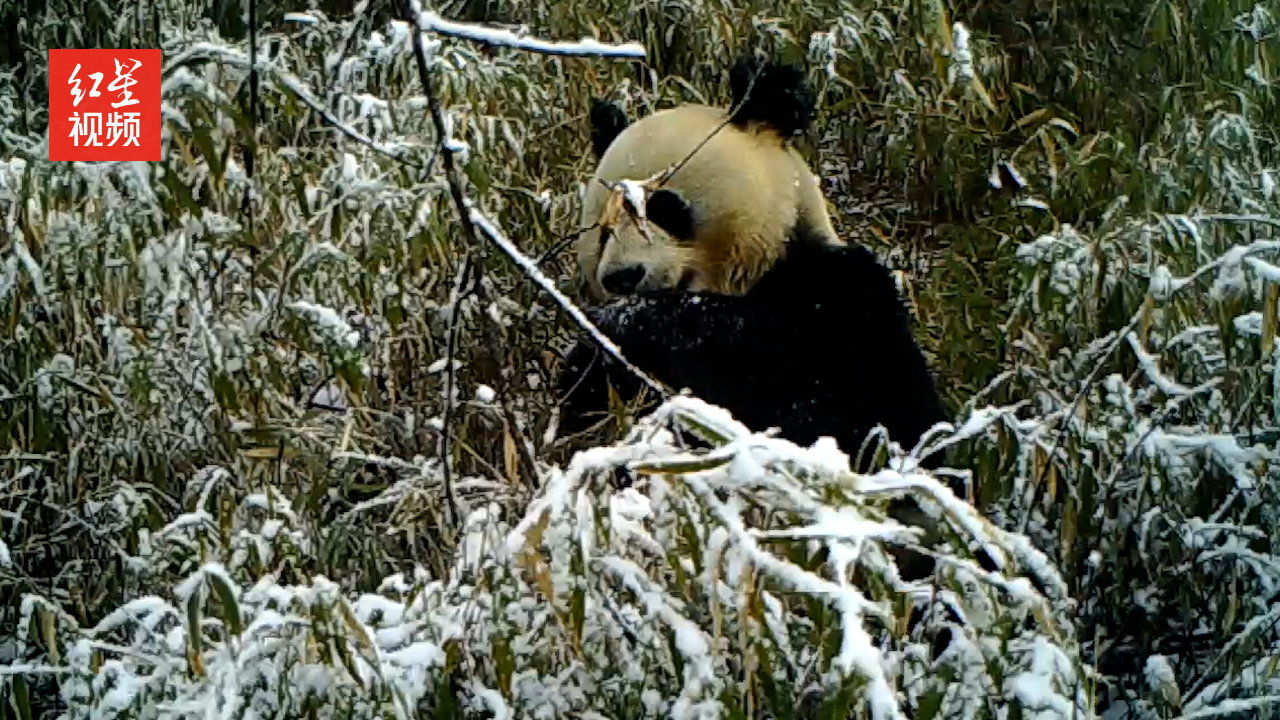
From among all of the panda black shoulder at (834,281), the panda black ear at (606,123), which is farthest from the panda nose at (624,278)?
the panda black ear at (606,123)

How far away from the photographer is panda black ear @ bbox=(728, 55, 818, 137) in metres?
2.86

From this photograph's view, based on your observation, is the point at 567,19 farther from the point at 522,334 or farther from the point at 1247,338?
the point at 1247,338

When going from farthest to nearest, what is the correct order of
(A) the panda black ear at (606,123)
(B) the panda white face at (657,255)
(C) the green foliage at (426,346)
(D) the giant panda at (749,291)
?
(A) the panda black ear at (606,123) → (B) the panda white face at (657,255) → (D) the giant panda at (749,291) → (C) the green foliage at (426,346)

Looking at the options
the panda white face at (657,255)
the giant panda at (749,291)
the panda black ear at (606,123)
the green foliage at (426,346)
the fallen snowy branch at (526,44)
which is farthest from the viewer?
the panda black ear at (606,123)

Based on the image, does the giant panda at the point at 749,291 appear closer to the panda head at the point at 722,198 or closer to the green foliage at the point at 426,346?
the panda head at the point at 722,198

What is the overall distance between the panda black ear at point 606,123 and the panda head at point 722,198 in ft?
0.41

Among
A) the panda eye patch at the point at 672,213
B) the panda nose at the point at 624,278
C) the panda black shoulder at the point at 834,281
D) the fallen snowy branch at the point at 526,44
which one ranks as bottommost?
the panda nose at the point at 624,278

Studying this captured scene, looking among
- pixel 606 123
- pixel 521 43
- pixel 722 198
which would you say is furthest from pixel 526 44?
pixel 606 123

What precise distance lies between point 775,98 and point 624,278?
492 mm

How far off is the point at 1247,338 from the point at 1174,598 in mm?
463

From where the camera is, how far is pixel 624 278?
284cm

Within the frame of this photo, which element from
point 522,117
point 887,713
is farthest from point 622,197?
point 522,117

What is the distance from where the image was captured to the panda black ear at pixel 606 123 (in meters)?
3.07

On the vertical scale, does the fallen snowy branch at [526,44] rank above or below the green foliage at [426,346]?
above
